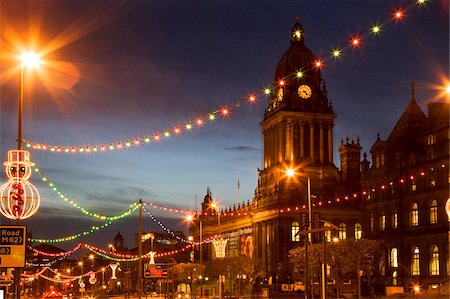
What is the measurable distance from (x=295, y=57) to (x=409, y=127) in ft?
155

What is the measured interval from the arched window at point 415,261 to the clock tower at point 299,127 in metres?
45.4

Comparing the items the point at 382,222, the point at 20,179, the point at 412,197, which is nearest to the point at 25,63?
the point at 20,179

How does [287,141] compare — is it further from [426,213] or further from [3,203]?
[3,203]

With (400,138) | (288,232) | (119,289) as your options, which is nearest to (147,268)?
(400,138)

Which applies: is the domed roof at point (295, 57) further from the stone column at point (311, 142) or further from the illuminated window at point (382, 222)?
the illuminated window at point (382, 222)

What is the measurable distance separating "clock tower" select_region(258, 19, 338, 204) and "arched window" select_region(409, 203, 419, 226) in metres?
43.7

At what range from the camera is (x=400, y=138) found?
90.9 meters

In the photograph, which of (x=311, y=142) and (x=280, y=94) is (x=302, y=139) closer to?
(x=311, y=142)

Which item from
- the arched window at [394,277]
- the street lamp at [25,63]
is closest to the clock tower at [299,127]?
the arched window at [394,277]

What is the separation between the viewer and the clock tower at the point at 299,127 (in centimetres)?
13238

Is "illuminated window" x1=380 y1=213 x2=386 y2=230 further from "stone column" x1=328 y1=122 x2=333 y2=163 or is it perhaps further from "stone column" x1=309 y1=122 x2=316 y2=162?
"stone column" x1=328 y1=122 x2=333 y2=163

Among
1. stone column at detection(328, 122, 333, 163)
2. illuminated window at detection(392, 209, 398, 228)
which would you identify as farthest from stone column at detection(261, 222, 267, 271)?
illuminated window at detection(392, 209, 398, 228)

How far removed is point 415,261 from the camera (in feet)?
273

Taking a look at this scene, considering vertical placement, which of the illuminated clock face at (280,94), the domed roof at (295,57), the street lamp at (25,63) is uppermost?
the domed roof at (295,57)
